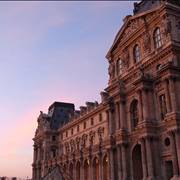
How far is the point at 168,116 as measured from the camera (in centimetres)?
3609

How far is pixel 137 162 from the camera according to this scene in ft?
139

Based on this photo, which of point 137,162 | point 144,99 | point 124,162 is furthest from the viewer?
point 137,162

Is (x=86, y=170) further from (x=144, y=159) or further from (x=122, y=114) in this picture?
(x=144, y=159)

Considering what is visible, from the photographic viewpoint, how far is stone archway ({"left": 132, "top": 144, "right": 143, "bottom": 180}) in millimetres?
41688

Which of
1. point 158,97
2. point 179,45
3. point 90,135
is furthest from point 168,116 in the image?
point 90,135

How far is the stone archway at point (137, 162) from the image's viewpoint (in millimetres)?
41688

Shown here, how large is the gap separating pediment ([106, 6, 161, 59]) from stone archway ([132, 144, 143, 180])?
16957mm

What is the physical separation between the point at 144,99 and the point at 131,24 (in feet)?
43.5

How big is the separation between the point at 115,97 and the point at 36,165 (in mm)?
48658

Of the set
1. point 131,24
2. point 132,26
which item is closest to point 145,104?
point 132,26

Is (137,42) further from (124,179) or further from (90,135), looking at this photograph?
(90,135)

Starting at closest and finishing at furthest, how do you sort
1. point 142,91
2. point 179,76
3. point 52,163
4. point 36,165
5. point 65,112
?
point 179,76
point 142,91
point 52,163
point 36,165
point 65,112

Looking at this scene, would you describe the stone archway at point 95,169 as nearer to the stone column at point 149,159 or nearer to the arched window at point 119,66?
the arched window at point 119,66

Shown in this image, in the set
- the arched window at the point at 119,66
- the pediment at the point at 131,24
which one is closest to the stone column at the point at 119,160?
the arched window at the point at 119,66
